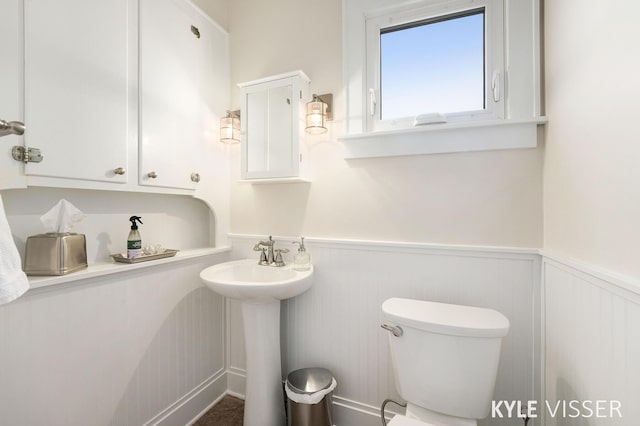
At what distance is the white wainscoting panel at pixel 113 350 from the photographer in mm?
938

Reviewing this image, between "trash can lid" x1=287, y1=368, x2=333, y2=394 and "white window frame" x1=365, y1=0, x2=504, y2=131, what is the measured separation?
1.28 metres

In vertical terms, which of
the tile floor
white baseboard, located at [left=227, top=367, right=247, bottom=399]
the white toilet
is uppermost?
the white toilet

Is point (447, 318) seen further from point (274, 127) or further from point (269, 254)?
point (274, 127)

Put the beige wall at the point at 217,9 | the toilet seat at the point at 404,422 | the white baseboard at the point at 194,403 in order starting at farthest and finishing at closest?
the beige wall at the point at 217,9
the white baseboard at the point at 194,403
the toilet seat at the point at 404,422

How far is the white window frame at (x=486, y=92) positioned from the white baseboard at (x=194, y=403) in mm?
1556

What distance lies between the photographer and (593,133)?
32.4 inches

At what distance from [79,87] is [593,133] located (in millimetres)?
1762

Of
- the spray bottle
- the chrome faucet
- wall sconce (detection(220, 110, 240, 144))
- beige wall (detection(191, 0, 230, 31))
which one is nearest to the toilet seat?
the chrome faucet

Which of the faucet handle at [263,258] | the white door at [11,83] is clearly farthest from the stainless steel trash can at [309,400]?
the white door at [11,83]

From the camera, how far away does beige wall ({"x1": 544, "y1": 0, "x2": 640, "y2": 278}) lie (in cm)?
67

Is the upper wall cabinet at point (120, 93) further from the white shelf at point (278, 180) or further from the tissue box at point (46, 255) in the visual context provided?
the white shelf at point (278, 180)

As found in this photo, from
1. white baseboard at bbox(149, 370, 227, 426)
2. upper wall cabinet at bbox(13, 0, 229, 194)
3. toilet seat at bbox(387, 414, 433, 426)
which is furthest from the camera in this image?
white baseboard at bbox(149, 370, 227, 426)

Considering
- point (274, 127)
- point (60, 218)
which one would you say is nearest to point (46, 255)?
point (60, 218)

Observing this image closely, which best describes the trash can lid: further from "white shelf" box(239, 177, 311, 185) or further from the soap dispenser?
"white shelf" box(239, 177, 311, 185)
